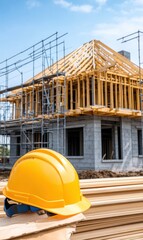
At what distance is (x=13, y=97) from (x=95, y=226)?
57.2 ft

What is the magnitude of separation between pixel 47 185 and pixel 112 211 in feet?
5.36

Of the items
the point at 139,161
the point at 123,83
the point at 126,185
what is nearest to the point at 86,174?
the point at 139,161

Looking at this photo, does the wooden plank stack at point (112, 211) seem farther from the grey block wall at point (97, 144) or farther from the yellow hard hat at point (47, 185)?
the grey block wall at point (97, 144)

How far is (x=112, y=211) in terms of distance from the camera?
3.22 meters

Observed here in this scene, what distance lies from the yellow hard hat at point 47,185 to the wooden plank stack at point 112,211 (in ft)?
3.50

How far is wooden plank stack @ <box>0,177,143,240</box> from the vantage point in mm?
3070

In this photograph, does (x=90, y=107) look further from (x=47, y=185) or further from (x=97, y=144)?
(x=47, y=185)

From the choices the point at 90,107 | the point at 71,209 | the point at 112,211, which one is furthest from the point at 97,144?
the point at 71,209

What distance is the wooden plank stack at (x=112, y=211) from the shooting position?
307cm

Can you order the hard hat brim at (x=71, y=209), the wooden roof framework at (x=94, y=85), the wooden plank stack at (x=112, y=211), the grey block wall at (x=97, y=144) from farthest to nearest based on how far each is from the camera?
1. the wooden roof framework at (x=94, y=85)
2. the grey block wall at (x=97, y=144)
3. the wooden plank stack at (x=112, y=211)
4. the hard hat brim at (x=71, y=209)

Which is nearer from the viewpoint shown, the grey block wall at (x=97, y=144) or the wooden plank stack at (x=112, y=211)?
the wooden plank stack at (x=112, y=211)

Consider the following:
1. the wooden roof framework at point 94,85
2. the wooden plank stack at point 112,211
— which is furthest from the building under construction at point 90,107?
the wooden plank stack at point 112,211

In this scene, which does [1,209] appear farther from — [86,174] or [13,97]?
[13,97]

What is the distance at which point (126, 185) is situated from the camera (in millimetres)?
3557
